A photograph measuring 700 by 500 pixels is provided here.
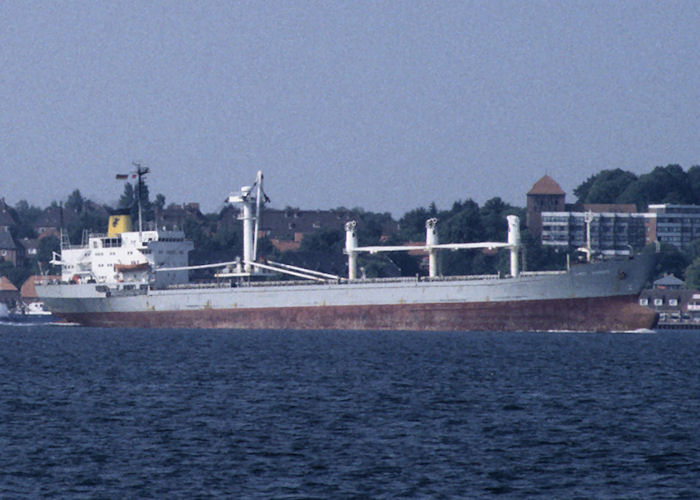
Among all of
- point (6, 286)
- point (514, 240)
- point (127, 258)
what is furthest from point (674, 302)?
point (6, 286)

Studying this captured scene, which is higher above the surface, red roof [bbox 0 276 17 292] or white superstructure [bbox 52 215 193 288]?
white superstructure [bbox 52 215 193 288]

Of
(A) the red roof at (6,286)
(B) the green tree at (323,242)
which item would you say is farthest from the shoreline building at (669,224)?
(A) the red roof at (6,286)

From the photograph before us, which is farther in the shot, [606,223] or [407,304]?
[606,223]

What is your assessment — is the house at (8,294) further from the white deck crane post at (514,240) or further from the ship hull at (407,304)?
the white deck crane post at (514,240)

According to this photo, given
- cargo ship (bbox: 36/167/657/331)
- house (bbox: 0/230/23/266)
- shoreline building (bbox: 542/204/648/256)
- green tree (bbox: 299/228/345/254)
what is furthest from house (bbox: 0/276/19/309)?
shoreline building (bbox: 542/204/648/256)

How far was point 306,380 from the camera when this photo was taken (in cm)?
4597

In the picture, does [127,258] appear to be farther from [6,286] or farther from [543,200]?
→ [543,200]

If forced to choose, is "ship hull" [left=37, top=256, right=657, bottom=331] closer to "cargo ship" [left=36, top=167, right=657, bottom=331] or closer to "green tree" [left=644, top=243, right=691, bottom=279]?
"cargo ship" [left=36, top=167, right=657, bottom=331]

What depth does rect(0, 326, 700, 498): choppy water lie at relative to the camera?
25.9m

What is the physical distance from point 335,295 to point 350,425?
45581mm

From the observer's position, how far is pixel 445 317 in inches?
3014

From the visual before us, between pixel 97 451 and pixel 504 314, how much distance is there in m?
48.7

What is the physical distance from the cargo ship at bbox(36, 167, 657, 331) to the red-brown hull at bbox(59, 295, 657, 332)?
2.5 inches

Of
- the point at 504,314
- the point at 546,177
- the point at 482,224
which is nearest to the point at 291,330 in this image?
the point at 504,314
